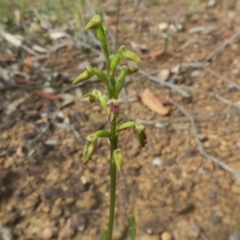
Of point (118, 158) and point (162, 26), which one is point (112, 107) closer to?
point (118, 158)

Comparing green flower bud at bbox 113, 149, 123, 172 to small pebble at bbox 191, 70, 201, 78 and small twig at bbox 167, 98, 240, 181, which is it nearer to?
small twig at bbox 167, 98, 240, 181

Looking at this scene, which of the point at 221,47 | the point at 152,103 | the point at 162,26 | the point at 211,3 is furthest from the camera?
the point at 211,3

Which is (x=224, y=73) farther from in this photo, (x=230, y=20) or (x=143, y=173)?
(x=143, y=173)

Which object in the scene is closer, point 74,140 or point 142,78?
point 74,140

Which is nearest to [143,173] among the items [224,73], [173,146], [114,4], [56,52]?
[173,146]

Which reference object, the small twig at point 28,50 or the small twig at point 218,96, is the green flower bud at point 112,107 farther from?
the small twig at point 28,50

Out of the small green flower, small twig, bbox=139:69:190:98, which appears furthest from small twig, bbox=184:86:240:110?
the small green flower

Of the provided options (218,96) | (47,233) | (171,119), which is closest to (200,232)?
(47,233)

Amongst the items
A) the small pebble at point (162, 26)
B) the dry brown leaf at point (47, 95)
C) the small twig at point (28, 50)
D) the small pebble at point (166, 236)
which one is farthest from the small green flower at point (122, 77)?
the small pebble at point (162, 26)
